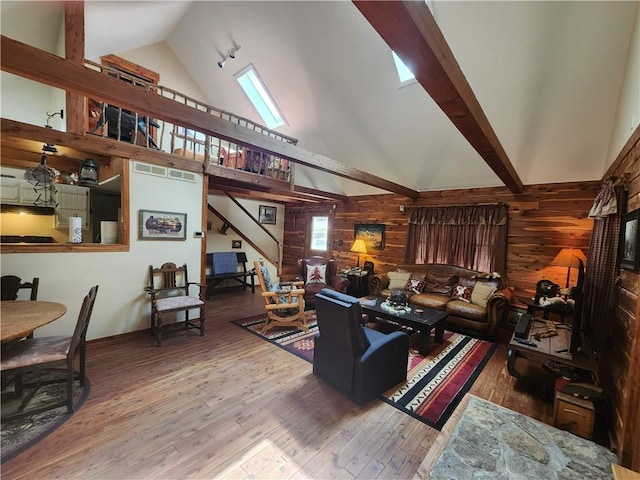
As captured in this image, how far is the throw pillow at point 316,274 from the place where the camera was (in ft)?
17.5

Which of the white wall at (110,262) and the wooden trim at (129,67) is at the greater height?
the wooden trim at (129,67)

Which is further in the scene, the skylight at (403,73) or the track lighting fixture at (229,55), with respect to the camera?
the track lighting fixture at (229,55)

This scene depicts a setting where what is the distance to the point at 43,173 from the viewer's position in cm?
301

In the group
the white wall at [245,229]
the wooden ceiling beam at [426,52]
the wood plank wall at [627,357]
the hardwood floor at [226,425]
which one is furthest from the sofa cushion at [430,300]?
the white wall at [245,229]

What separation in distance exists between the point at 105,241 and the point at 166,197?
977 mm

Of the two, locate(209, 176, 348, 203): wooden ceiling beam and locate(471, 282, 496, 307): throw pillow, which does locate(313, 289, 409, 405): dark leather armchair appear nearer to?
locate(471, 282, 496, 307): throw pillow

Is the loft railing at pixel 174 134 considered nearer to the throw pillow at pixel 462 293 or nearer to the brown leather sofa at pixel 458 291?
the brown leather sofa at pixel 458 291

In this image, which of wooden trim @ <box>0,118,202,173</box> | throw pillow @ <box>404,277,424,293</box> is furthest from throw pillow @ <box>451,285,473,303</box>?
wooden trim @ <box>0,118,202,173</box>

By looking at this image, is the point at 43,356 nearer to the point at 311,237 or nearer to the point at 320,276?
the point at 320,276

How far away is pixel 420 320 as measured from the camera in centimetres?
334

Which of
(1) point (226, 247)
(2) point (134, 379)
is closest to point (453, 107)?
(2) point (134, 379)

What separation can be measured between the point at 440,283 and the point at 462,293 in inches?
19.0

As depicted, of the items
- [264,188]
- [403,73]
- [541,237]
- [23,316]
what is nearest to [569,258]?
[541,237]

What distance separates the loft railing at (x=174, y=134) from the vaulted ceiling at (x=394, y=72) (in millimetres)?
808
